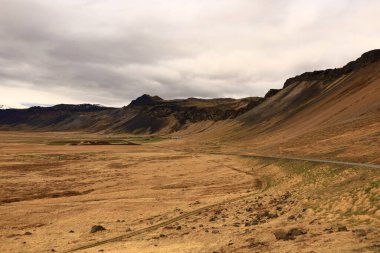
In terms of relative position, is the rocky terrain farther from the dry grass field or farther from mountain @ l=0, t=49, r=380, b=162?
mountain @ l=0, t=49, r=380, b=162

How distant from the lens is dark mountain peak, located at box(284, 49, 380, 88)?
11525 cm

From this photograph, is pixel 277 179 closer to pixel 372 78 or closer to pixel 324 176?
pixel 324 176

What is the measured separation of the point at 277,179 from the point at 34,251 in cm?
2773

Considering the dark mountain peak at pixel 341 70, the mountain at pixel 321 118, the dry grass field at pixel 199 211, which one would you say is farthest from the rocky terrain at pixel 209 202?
the dark mountain peak at pixel 341 70

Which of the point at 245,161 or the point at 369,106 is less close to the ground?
the point at 369,106

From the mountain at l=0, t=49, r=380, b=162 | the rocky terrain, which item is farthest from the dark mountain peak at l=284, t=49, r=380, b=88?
the rocky terrain

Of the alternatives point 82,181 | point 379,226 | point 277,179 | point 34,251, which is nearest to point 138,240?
point 34,251

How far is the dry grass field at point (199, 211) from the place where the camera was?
58.7 feet

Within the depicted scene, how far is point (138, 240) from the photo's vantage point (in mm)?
21453

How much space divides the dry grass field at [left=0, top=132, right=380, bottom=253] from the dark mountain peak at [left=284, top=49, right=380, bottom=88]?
81639mm

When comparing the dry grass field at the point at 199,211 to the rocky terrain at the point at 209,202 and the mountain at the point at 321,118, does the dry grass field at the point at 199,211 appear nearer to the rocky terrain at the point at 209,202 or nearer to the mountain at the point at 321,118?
the rocky terrain at the point at 209,202

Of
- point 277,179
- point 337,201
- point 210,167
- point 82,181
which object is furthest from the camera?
point 210,167

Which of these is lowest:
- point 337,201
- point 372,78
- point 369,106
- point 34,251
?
point 34,251

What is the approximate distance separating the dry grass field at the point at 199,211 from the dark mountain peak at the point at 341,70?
81639 mm
